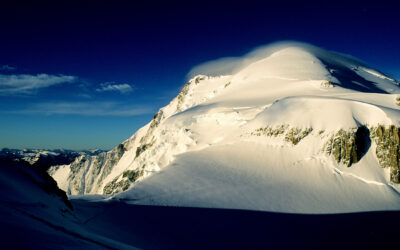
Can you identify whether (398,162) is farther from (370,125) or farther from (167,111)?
(167,111)

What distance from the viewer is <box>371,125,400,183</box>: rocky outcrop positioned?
16.8 metres

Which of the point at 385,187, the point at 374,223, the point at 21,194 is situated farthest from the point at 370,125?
the point at 21,194

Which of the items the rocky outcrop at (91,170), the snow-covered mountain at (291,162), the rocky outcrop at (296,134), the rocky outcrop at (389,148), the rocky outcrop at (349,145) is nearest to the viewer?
the snow-covered mountain at (291,162)

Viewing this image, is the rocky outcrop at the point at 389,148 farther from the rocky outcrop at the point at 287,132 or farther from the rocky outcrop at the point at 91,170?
the rocky outcrop at the point at 91,170

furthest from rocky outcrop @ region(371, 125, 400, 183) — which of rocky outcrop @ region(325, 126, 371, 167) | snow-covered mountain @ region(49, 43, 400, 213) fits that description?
rocky outcrop @ region(325, 126, 371, 167)

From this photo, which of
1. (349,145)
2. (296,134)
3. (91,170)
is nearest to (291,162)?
(296,134)

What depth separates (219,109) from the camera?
35000mm

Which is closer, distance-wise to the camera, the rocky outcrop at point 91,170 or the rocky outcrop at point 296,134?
the rocky outcrop at point 296,134

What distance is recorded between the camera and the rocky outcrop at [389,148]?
1677 centimetres

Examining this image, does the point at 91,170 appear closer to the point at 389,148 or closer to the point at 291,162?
the point at 291,162

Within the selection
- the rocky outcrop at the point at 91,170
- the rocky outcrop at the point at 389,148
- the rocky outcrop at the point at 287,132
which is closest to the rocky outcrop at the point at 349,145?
the rocky outcrop at the point at 389,148

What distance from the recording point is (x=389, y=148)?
17.1 m

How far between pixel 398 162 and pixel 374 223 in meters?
6.28

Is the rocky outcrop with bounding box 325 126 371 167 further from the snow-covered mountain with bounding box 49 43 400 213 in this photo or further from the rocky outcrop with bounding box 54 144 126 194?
the rocky outcrop with bounding box 54 144 126 194
